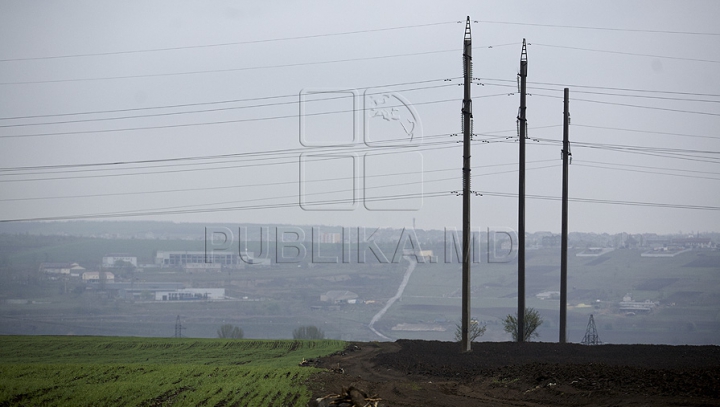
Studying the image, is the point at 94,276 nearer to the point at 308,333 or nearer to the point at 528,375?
the point at 308,333

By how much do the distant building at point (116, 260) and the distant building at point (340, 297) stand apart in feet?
110

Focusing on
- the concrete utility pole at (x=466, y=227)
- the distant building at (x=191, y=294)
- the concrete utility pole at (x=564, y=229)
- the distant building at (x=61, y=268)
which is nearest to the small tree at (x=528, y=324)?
the concrete utility pole at (x=564, y=229)

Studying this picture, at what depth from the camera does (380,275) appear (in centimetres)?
11144

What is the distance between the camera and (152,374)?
67.8ft

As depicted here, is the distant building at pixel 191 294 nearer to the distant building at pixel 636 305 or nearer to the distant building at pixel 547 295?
the distant building at pixel 547 295

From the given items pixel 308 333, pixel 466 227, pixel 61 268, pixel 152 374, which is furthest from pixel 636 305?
pixel 152 374

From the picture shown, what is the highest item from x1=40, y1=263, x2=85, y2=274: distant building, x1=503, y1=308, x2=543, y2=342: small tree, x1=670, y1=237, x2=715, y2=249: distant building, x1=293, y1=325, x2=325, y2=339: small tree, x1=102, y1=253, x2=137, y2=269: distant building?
x1=670, y1=237, x2=715, y2=249: distant building

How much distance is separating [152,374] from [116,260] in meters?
100.0

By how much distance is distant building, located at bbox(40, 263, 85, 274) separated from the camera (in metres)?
107

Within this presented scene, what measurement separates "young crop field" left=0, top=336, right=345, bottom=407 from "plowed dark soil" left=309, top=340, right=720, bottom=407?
1.67 meters

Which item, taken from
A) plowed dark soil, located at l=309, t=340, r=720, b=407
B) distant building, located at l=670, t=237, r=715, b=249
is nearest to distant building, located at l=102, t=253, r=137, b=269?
plowed dark soil, located at l=309, t=340, r=720, b=407

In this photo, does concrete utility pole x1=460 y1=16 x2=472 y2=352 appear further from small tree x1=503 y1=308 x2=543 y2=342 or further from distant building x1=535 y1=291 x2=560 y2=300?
distant building x1=535 y1=291 x2=560 y2=300

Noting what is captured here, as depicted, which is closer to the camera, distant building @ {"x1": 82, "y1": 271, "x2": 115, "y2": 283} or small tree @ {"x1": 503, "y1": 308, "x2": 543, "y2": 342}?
small tree @ {"x1": 503, "y1": 308, "x2": 543, "y2": 342}

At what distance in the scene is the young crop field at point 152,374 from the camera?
56.2ft
